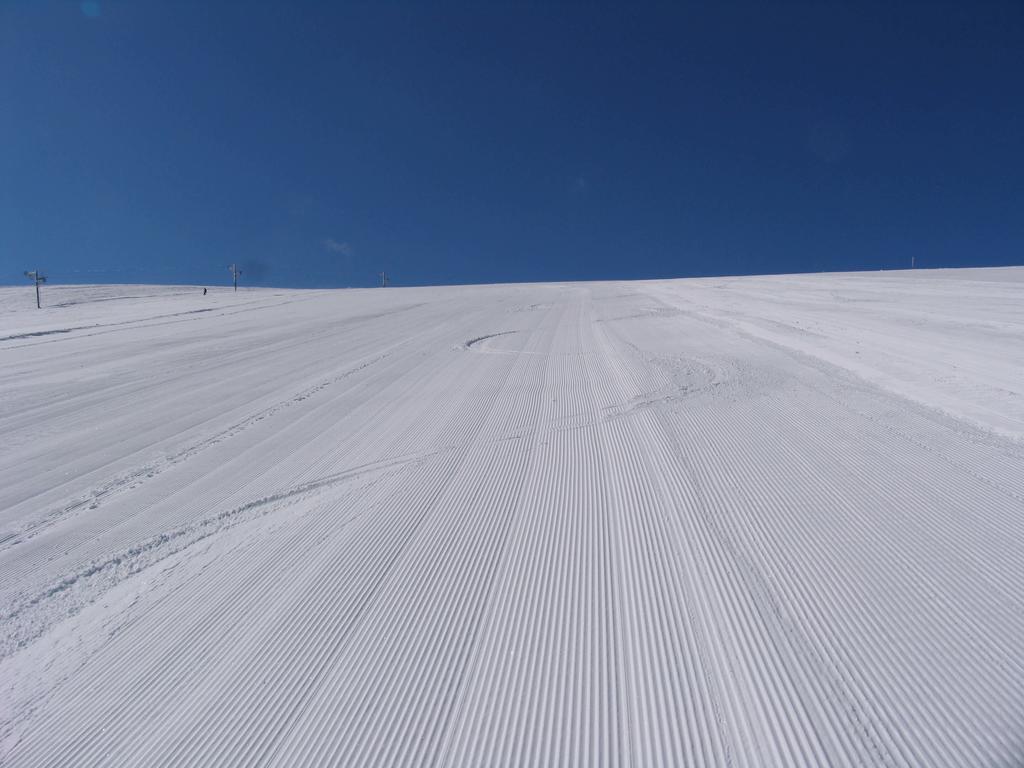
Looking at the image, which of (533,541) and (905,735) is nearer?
(905,735)

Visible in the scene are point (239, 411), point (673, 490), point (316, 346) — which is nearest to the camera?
point (673, 490)

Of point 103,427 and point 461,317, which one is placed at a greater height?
point 461,317

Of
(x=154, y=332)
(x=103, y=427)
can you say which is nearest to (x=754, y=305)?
(x=103, y=427)

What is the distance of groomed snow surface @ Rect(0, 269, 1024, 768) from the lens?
1589 mm

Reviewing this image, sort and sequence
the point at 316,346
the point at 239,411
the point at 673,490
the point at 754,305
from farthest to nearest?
the point at 754,305 < the point at 316,346 < the point at 239,411 < the point at 673,490

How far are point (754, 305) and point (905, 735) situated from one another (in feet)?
41.7

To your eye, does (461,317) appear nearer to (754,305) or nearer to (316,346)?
(316,346)

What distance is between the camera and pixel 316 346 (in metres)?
9.20

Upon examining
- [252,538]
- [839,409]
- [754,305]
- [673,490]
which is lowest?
[252,538]

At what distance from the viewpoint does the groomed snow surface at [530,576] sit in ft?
5.21

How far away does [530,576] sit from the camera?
2.32 metres

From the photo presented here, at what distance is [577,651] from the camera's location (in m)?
1.87

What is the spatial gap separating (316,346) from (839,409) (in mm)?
8075

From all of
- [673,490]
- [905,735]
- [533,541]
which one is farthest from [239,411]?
[905,735]
